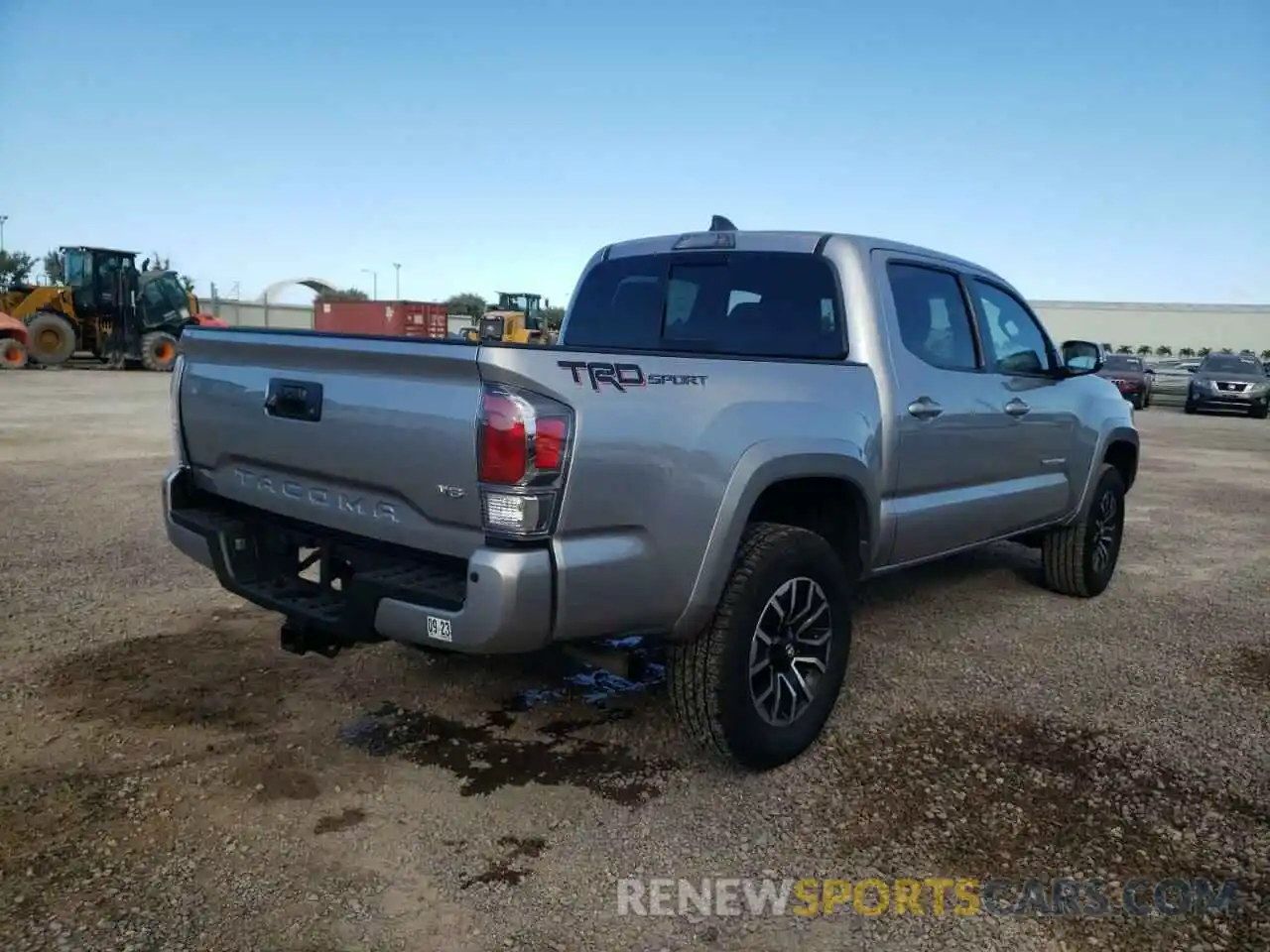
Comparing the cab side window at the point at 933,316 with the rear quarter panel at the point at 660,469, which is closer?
the rear quarter panel at the point at 660,469

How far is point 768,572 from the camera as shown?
10.6 ft

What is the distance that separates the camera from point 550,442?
8.59 feet

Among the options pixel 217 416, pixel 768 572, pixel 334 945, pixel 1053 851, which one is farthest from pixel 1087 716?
pixel 217 416

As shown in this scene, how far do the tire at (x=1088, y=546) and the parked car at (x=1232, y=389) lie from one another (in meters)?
21.7

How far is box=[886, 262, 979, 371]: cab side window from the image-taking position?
4.14 meters

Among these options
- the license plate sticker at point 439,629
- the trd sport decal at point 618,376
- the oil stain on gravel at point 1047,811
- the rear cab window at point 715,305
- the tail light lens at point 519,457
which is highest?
the rear cab window at point 715,305

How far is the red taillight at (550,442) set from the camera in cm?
260

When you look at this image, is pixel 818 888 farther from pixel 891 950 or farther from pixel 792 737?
pixel 792 737

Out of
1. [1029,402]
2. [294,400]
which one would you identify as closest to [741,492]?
[294,400]

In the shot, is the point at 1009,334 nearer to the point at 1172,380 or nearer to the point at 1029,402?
the point at 1029,402

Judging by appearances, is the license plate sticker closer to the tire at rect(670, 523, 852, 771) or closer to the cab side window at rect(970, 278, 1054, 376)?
the tire at rect(670, 523, 852, 771)

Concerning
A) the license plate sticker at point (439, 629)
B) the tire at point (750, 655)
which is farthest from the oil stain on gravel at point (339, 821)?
the tire at point (750, 655)

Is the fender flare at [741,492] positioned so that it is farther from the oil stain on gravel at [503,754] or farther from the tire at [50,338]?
the tire at [50,338]

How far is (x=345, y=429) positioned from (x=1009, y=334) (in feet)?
11.6
